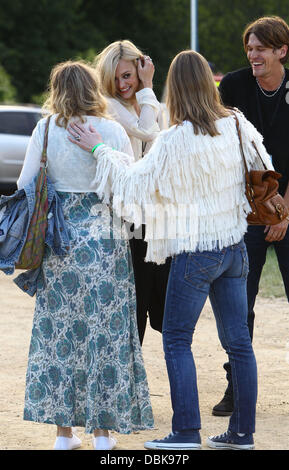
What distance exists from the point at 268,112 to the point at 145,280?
113cm

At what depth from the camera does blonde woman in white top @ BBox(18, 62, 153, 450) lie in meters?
4.36

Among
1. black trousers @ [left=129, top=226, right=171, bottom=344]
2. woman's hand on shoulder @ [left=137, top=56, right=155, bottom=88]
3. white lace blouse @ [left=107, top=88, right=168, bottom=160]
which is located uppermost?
woman's hand on shoulder @ [left=137, top=56, right=155, bottom=88]

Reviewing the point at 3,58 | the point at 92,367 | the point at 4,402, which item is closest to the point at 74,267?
the point at 92,367

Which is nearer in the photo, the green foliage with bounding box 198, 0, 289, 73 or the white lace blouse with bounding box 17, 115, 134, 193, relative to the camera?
the white lace blouse with bounding box 17, 115, 134, 193

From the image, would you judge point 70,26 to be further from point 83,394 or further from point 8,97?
point 83,394

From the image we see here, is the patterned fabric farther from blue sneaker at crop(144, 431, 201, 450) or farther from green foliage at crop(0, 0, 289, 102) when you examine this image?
green foliage at crop(0, 0, 289, 102)

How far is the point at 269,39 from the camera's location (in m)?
5.05

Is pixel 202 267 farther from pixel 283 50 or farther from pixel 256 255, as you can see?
pixel 283 50

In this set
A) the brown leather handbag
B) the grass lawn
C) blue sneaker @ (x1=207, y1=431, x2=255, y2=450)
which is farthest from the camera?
the grass lawn

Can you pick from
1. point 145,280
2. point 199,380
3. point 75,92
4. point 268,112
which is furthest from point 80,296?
point 199,380

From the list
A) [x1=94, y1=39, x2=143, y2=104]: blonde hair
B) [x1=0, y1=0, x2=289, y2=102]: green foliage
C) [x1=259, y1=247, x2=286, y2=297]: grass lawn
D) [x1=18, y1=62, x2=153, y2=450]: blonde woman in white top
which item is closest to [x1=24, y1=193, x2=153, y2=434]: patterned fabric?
[x1=18, y1=62, x2=153, y2=450]: blonde woman in white top

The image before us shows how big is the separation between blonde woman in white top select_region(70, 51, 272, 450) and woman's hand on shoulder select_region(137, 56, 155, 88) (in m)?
0.81

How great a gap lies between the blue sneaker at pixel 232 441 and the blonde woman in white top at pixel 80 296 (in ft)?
1.41

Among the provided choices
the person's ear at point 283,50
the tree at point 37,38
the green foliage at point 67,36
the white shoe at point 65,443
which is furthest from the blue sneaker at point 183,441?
the tree at point 37,38
